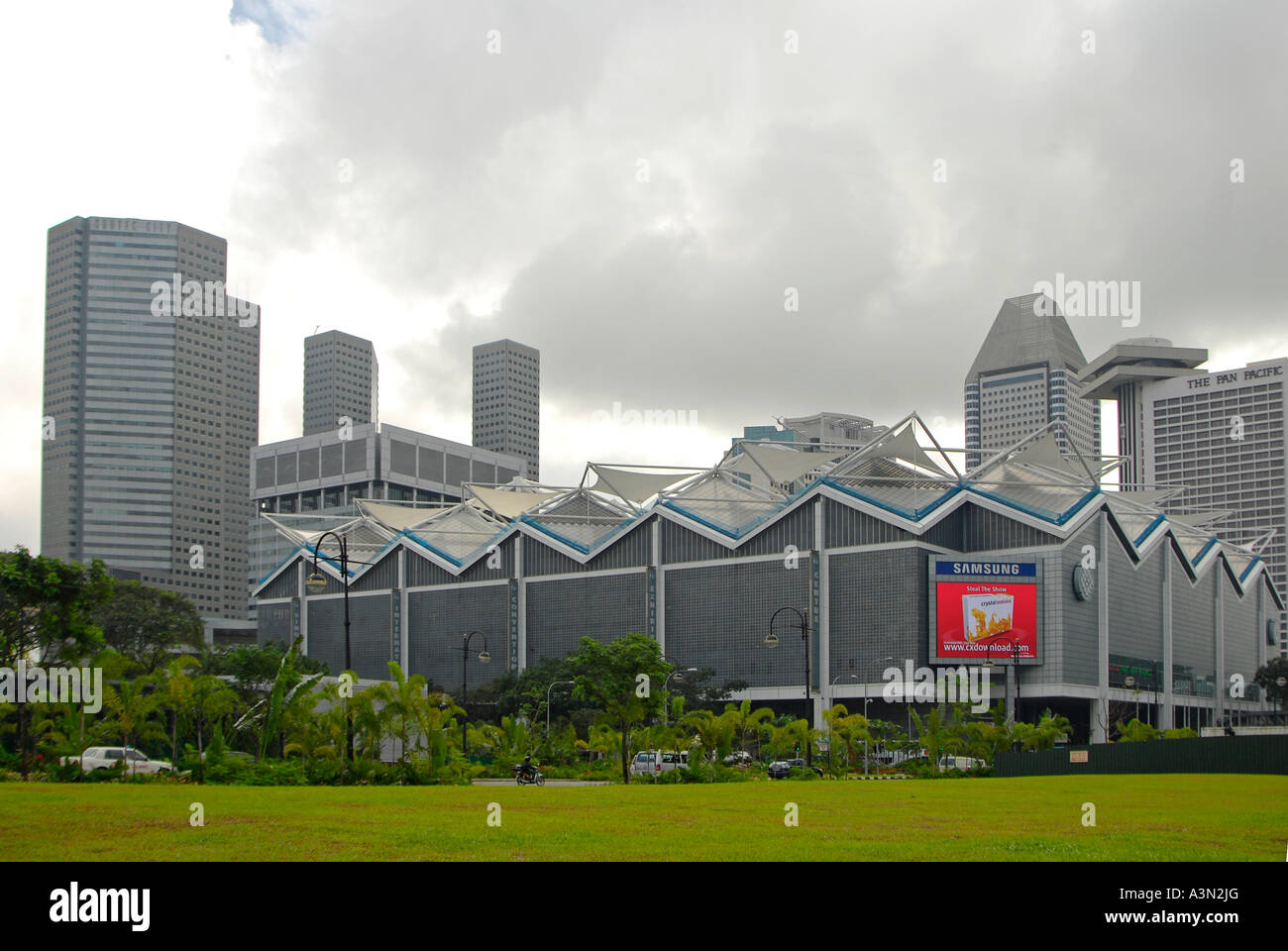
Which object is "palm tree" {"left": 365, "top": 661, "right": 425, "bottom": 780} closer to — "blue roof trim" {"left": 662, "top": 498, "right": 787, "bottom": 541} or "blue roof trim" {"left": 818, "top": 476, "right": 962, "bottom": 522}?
"blue roof trim" {"left": 818, "top": 476, "right": 962, "bottom": 522}

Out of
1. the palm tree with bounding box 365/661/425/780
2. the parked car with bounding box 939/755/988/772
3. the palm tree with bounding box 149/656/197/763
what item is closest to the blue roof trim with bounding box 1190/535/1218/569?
the parked car with bounding box 939/755/988/772

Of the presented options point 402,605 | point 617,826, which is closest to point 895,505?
point 402,605

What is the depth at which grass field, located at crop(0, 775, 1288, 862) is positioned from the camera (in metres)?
14.9

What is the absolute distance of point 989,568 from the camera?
95.6 metres

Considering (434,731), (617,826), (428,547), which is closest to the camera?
(617,826)

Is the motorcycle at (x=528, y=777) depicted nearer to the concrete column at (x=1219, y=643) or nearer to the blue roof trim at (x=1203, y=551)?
the blue roof trim at (x=1203, y=551)

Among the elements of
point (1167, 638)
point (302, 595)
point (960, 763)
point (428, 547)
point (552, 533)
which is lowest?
point (960, 763)

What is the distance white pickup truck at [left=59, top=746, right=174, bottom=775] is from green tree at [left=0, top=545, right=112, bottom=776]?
2038mm

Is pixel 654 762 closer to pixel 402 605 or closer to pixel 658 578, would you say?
pixel 658 578

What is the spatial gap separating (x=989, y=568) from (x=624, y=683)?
192 feet

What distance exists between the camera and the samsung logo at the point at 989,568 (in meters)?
94.6

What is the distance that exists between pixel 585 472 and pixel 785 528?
21932mm
